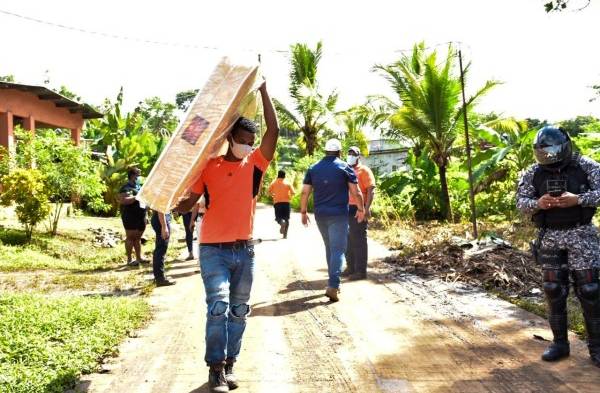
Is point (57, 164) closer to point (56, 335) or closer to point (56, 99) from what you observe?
point (56, 99)

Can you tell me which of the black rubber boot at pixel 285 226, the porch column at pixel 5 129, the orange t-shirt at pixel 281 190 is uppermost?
the porch column at pixel 5 129

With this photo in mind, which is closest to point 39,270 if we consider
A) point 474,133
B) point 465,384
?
point 465,384

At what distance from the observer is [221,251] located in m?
4.25

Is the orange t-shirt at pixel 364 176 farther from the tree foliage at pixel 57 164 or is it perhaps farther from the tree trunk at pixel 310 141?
the tree trunk at pixel 310 141

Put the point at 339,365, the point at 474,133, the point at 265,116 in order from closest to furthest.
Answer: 1. the point at 265,116
2. the point at 339,365
3. the point at 474,133

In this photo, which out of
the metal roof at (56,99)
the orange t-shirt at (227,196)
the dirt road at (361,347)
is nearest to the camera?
the orange t-shirt at (227,196)

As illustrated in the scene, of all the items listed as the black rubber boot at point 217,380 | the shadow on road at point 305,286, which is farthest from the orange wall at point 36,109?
the black rubber boot at point 217,380

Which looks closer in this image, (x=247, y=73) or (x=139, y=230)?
(x=247, y=73)

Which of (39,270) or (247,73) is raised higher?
(247,73)

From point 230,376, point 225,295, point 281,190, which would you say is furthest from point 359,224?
point 281,190

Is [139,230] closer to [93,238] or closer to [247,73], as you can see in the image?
[93,238]

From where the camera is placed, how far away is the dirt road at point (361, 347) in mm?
4406

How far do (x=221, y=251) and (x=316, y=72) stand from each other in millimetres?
28053

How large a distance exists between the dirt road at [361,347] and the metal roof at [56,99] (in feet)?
39.6
